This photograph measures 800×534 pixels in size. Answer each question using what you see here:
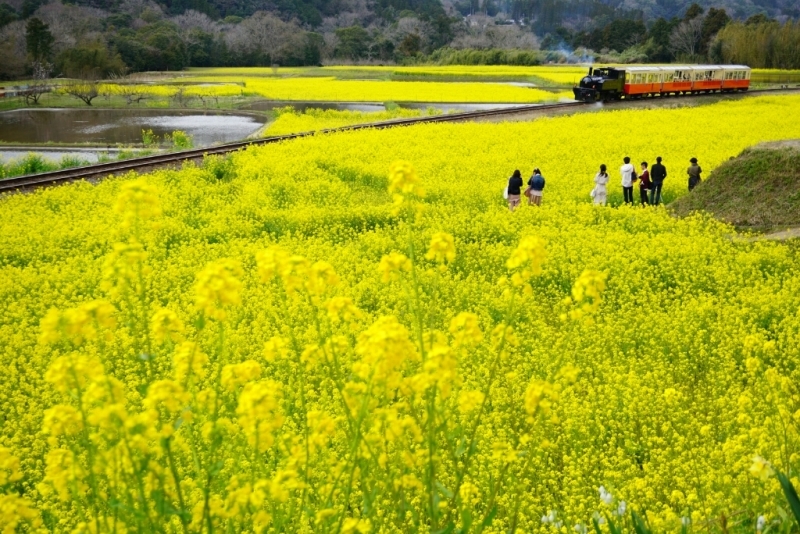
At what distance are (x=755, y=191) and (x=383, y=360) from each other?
12193 millimetres

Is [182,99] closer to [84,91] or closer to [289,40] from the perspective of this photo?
[84,91]

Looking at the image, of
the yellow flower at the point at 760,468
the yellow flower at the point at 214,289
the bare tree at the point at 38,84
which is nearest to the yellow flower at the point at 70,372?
the yellow flower at the point at 214,289

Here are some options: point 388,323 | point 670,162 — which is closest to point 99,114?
point 670,162

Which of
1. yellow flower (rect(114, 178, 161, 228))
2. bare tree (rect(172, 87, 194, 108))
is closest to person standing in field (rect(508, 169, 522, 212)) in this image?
yellow flower (rect(114, 178, 161, 228))

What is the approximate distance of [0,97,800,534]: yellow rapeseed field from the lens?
2.83 m

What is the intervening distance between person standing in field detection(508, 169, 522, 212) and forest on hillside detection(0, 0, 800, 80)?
47.3 metres

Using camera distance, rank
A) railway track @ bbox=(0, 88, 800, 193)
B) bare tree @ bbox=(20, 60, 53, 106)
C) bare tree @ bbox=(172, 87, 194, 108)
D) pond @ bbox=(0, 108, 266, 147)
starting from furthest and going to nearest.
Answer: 1. bare tree @ bbox=(20, 60, 53, 106)
2. bare tree @ bbox=(172, 87, 194, 108)
3. pond @ bbox=(0, 108, 266, 147)
4. railway track @ bbox=(0, 88, 800, 193)

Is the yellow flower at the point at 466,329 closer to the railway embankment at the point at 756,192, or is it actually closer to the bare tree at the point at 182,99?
the railway embankment at the point at 756,192

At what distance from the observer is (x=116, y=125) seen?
3194 centimetres

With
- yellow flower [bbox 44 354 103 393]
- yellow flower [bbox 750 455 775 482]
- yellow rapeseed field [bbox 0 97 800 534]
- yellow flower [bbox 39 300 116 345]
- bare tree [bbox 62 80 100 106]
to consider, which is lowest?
yellow rapeseed field [bbox 0 97 800 534]

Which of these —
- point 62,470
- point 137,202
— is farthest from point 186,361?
point 137,202

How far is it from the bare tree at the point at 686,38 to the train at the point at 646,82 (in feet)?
125

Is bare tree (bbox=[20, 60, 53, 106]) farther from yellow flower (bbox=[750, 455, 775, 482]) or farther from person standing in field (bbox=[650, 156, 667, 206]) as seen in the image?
yellow flower (bbox=[750, 455, 775, 482])

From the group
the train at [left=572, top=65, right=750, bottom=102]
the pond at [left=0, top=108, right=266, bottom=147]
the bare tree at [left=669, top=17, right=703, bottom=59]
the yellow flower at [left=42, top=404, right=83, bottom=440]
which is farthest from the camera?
Answer: the bare tree at [left=669, top=17, right=703, bottom=59]
